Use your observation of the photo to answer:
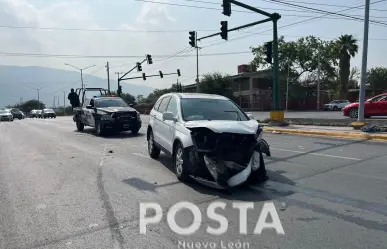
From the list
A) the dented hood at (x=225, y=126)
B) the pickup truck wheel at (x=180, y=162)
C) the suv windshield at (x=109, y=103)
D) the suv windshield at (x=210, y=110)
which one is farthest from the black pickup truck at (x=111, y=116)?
the dented hood at (x=225, y=126)

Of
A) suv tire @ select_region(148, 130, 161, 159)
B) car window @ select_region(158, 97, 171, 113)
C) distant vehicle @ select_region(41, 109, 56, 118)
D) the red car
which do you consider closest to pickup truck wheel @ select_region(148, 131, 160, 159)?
suv tire @ select_region(148, 130, 161, 159)

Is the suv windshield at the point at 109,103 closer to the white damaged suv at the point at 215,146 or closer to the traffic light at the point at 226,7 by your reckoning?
the traffic light at the point at 226,7

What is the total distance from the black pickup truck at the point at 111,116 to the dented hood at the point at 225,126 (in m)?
10.1

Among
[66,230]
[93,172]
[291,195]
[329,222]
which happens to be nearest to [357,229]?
[329,222]

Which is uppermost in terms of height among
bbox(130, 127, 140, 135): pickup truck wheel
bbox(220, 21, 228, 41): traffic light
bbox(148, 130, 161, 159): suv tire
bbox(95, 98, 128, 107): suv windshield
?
bbox(220, 21, 228, 41): traffic light

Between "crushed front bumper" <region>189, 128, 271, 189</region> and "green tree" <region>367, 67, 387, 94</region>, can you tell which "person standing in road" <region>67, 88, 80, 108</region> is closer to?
"crushed front bumper" <region>189, 128, 271, 189</region>

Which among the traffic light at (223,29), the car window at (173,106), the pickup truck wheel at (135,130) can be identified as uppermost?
the traffic light at (223,29)

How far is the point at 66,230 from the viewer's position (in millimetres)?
4770

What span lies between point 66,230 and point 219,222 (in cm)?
193

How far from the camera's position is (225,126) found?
6.81m

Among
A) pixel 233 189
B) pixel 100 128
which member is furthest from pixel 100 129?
pixel 233 189

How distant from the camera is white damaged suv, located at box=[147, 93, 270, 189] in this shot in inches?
259

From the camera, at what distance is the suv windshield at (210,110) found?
7.91 metres

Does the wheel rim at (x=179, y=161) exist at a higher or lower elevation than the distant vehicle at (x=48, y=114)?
higher
